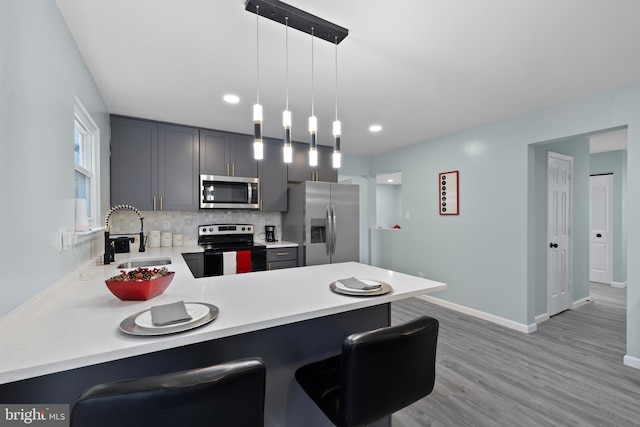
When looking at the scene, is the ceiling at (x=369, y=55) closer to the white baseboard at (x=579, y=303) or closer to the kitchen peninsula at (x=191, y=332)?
the kitchen peninsula at (x=191, y=332)

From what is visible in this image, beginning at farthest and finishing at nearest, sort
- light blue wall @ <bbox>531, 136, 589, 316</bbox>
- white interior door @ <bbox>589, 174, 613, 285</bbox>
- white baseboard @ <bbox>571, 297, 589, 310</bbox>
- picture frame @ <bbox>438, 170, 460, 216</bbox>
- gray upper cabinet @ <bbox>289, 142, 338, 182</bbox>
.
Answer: white interior door @ <bbox>589, 174, 613, 285</bbox>, gray upper cabinet @ <bbox>289, 142, 338, 182</bbox>, white baseboard @ <bbox>571, 297, 589, 310</bbox>, picture frame @ <bbox>438, 170, 460, 216</bbox>, light blue wall @ <bbox>531, 136, 589, 316</bbox>

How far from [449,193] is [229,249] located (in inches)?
118

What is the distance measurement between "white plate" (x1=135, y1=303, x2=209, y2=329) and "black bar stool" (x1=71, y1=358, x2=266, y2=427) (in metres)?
0.33

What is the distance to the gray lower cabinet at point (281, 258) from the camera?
376 centimetres

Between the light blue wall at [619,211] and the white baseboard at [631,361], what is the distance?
3625 mm

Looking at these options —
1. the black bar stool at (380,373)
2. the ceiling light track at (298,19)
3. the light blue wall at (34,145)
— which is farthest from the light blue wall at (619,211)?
the light blue wall at (34,145)

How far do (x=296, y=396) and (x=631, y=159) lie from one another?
3267mm

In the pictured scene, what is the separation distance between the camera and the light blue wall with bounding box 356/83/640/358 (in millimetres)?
2490

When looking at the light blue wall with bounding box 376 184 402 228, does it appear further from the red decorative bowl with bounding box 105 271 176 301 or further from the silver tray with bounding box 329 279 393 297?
the red decorative bowl with bounding box 105 271 176 301

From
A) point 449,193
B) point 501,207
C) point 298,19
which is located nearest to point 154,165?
point 298,19

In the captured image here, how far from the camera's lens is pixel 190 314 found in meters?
1.13

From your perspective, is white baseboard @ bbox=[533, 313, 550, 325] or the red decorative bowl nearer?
the red decorative bowl

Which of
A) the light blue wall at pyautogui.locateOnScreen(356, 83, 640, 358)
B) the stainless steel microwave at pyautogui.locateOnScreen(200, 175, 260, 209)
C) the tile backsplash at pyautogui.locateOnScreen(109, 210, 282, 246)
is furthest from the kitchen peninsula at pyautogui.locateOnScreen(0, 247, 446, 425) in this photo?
the light blue wall at pyautogui.locateOnScreen(356, 83, 640, 358)

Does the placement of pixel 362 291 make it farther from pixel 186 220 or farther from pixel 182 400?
pixel 186 220
